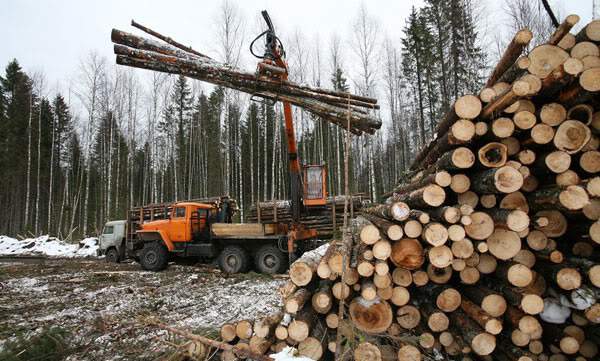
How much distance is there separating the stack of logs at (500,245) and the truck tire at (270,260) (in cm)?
630

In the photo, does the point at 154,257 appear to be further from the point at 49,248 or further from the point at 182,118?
the point at 182,118

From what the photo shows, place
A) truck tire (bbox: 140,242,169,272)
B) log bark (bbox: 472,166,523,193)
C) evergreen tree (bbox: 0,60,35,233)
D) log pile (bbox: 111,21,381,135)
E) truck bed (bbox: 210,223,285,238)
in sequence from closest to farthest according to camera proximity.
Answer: log bark (bbox: 472,166,523,193)
log pile (bbox: 111,21,381,135)
truck bed (bbox: 210,223,285,238)
truck tire (bbox: 140,242,169,272)
evergreen tree (bbox: 0,60,35,233)

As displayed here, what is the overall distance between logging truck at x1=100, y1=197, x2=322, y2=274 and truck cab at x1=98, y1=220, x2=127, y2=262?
3.99 ft

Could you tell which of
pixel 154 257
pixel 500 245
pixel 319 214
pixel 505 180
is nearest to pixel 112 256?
pixel 154 257

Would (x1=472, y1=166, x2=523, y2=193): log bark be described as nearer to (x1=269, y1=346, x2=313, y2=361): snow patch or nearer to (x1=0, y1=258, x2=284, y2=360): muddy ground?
(x1=269, y1=346, x2=313, y2=361): snow patch

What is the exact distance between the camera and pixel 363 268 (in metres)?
2.93

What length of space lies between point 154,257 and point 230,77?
7.59 m

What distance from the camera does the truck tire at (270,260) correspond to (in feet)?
30.8

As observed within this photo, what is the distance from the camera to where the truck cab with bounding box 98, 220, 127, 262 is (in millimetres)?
12914

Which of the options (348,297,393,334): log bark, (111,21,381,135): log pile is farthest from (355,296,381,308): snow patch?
(111,21,381,135): log pile

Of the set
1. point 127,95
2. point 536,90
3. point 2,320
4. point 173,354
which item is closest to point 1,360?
point 173,354

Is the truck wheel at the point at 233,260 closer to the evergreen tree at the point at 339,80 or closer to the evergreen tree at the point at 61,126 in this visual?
the evergreen tree at the point at 339,80

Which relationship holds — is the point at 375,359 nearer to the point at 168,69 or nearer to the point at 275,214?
the point at 168,69

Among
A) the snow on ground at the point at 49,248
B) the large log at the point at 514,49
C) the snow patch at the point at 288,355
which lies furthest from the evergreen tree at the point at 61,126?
the large log at the point at 514,49
